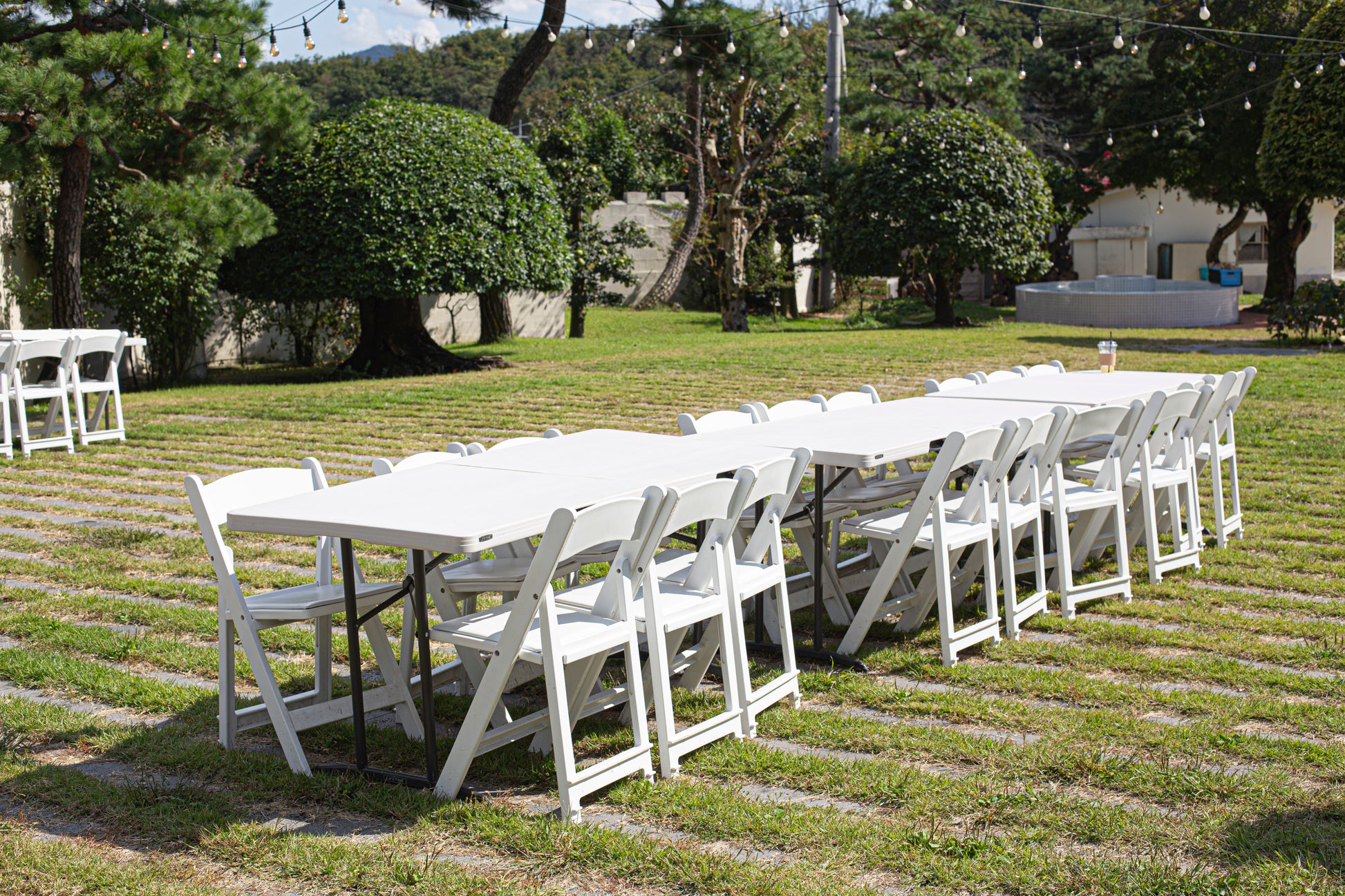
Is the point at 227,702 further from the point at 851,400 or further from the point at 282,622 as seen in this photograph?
the point at 851,400

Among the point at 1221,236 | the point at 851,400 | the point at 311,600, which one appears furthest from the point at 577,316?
the point at 1221,236

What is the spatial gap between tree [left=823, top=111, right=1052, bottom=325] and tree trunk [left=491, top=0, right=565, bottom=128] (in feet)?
19.7

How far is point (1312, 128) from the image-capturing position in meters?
14.3

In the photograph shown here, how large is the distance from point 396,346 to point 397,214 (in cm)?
205

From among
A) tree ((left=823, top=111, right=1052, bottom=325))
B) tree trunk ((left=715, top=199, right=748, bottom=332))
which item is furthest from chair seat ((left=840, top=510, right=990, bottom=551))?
tree trunk ((left=715, top=199, right=748, bottom=332))

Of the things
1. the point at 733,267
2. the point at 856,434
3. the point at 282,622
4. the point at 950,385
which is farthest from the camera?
the point at 733,267

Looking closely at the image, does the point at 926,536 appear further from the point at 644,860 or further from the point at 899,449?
the point at 644,860

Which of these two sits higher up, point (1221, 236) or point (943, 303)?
point (1221, 236)

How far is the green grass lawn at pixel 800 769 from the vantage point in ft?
8.79

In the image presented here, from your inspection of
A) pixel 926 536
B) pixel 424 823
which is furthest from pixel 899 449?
pixel 424 823

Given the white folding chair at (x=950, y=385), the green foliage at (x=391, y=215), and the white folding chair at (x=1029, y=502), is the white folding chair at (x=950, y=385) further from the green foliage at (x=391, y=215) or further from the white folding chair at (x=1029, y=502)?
the green foliage at (x=391, y=215)

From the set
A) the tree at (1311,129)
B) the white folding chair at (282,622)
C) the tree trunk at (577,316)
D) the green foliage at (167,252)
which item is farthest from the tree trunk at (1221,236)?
the white folding chair at (282,622)

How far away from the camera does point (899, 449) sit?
13.8ft

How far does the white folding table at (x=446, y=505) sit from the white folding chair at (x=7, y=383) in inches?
Result: 247
